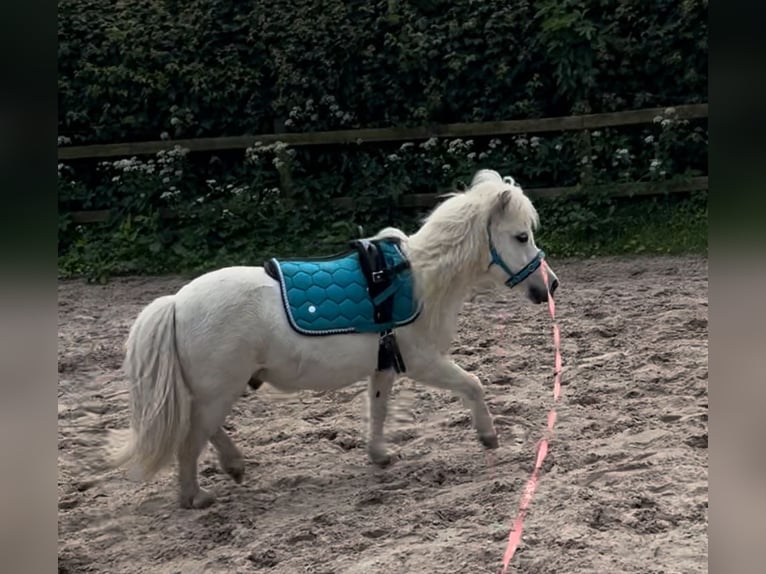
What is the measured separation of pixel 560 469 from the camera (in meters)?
3.45

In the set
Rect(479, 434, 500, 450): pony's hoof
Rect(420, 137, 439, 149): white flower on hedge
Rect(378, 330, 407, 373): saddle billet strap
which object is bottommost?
Rect(479, 434, 500, 450): pony's hoof

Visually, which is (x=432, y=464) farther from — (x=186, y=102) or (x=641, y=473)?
(x=186, y=102)

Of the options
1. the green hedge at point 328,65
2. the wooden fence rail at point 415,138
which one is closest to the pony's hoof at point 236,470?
the wooden fence rail at point 415,138

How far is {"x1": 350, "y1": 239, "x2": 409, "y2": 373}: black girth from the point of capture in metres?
3.58

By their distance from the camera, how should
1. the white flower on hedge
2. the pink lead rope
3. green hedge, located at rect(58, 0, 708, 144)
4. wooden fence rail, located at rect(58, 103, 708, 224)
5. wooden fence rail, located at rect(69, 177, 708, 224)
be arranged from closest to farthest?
the pink lead rope
wooden fence rail, located at rect(69, 177, 708, 224)
wooden fence rail, located at rect(58, 103, 708, 224)
green hedge, located at rect(58, 0, 708, 144)
the white flower on hedge

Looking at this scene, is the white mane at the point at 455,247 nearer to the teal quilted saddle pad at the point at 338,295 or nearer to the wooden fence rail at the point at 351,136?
the teal quilted saddle pad at the point at 338,295

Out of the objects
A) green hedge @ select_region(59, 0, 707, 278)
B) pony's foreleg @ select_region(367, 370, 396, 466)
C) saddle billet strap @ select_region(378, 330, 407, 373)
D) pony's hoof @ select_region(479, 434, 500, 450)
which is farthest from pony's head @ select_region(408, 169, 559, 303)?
green hedge @ select_region(59, 0, 707, 278)

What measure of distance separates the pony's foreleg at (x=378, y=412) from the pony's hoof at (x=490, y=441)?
46cm

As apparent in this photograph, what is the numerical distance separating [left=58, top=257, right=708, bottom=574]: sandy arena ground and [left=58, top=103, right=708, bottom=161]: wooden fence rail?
154 inches

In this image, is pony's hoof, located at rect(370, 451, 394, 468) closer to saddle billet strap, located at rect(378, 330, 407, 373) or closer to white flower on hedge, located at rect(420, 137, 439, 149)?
saddle billet strap, located at rect(378, 330, 407, 373)

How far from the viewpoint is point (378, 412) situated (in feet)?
12.5

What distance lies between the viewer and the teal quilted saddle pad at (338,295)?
3.46 metres

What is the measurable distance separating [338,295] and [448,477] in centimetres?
96
